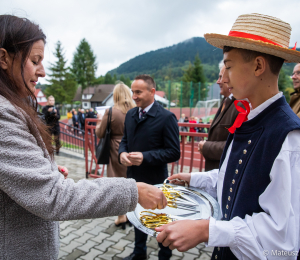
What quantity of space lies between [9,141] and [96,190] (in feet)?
1.50

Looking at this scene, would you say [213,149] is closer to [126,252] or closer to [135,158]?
[135,158]

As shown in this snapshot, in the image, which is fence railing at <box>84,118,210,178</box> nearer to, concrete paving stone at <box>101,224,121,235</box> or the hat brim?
concrete paving stone at <box>101,224,121,235</box>

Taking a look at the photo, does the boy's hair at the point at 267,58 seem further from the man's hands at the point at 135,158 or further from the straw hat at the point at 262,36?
the man's hands at the point at 135,158

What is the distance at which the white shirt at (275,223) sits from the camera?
100cm

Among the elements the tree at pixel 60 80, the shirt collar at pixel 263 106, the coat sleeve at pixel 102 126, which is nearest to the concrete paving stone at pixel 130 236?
the coat sleeve at pixel 102 126

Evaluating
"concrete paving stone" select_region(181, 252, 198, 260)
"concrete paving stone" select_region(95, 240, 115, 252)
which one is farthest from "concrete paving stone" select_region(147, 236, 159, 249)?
"concrete paving stone" select_region(95, 240, 115, 252)

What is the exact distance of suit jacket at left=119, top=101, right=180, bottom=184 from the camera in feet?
9.32

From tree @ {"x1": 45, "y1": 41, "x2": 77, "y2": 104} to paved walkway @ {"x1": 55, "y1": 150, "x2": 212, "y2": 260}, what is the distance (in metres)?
57.5

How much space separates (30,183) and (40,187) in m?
0.05

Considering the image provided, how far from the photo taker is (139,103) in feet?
10.1

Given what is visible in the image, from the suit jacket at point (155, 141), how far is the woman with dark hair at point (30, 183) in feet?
5.07

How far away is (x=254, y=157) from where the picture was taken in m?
1.18

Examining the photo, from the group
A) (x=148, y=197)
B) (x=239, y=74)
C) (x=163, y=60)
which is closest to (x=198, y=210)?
(x=148, y=197)

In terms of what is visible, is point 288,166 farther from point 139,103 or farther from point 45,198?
point 139,103
